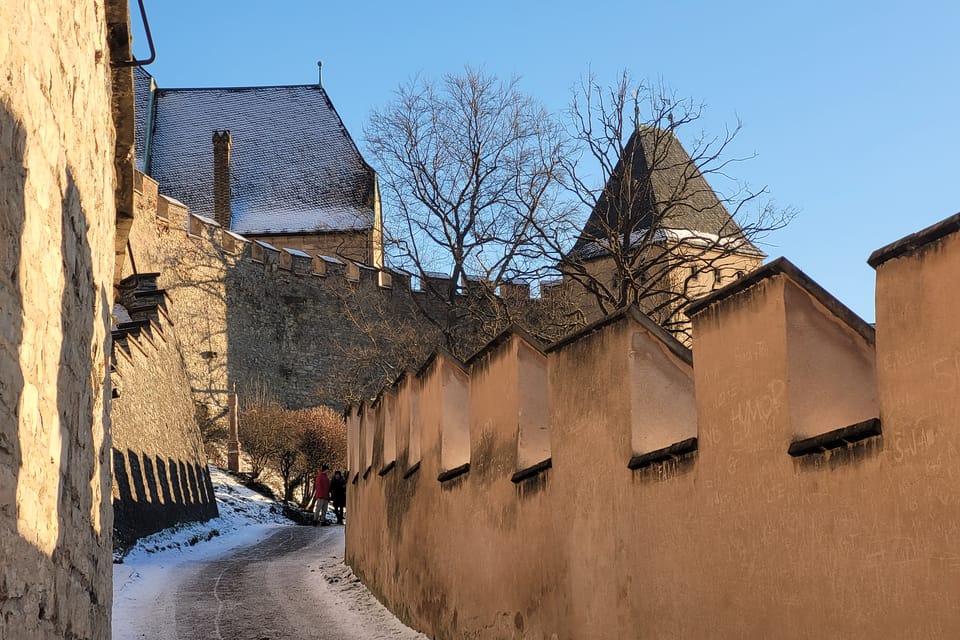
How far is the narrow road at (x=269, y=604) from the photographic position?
10.2 meters

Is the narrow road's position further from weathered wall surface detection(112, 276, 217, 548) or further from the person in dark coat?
the person in dark coat

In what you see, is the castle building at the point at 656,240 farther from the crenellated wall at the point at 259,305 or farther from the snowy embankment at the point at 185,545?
the crenellated wall at the point at 259,305

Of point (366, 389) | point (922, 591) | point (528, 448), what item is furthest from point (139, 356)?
point (366, 389)

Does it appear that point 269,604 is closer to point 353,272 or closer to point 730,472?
point 730,472

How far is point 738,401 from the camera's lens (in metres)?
5.29

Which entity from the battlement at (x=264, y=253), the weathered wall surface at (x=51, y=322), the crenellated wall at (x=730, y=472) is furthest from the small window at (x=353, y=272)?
the weathered wall surface at (x=51, y=322)

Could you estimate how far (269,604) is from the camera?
11.8 m

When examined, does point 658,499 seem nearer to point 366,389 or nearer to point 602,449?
point 602,449

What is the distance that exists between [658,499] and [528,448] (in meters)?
2.20

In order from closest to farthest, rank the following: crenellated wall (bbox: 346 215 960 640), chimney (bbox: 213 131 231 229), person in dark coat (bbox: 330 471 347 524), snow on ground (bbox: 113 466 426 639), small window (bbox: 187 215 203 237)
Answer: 1. crenellated wall (bbox: 346 215 960 640)
2. snow on ground (bbox: 113 466 426 639)
3. person in dark coat (bbox: 330 471 347 524)
4. small window (bbox: 187 215 203 237)
5. chimney (bbox: 213 131 231 229)

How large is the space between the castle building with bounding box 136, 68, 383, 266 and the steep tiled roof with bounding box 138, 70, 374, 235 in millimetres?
40

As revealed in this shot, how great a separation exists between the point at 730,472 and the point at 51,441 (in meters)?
2.56

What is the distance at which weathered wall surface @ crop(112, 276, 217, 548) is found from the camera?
1672cm

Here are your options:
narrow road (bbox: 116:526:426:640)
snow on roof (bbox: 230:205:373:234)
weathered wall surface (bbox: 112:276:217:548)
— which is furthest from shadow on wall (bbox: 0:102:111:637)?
snow on roof (bbox: 230:205:373:234)
